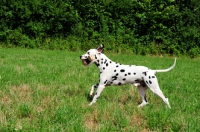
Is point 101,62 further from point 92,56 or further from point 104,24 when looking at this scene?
point 104,24

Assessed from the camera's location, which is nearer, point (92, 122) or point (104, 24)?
point (92, 122)

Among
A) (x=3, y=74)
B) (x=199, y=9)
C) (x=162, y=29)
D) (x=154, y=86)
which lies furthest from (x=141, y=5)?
(x=154, y=86)

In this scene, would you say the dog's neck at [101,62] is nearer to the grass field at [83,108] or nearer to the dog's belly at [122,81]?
the dog's belly at [122,81]

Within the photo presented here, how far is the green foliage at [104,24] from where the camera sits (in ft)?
75.9

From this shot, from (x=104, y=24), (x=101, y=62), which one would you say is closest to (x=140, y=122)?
(x=101, y=62)

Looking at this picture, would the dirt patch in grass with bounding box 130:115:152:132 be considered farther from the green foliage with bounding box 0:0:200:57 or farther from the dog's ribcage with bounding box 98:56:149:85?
the green foliage with bounding box 0:0:200:57

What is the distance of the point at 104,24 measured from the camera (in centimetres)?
2345

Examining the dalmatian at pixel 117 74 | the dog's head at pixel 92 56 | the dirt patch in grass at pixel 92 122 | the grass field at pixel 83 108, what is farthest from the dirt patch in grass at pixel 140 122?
the dog's head at pixel 92 56

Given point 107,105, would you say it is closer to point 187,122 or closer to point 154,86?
point 154,86

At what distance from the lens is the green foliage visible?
2314 centimetres

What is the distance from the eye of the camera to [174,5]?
23.7 m

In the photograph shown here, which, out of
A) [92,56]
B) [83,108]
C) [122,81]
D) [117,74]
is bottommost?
[83,108]

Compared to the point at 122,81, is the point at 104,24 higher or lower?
lower

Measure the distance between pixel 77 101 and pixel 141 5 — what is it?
670 inches
